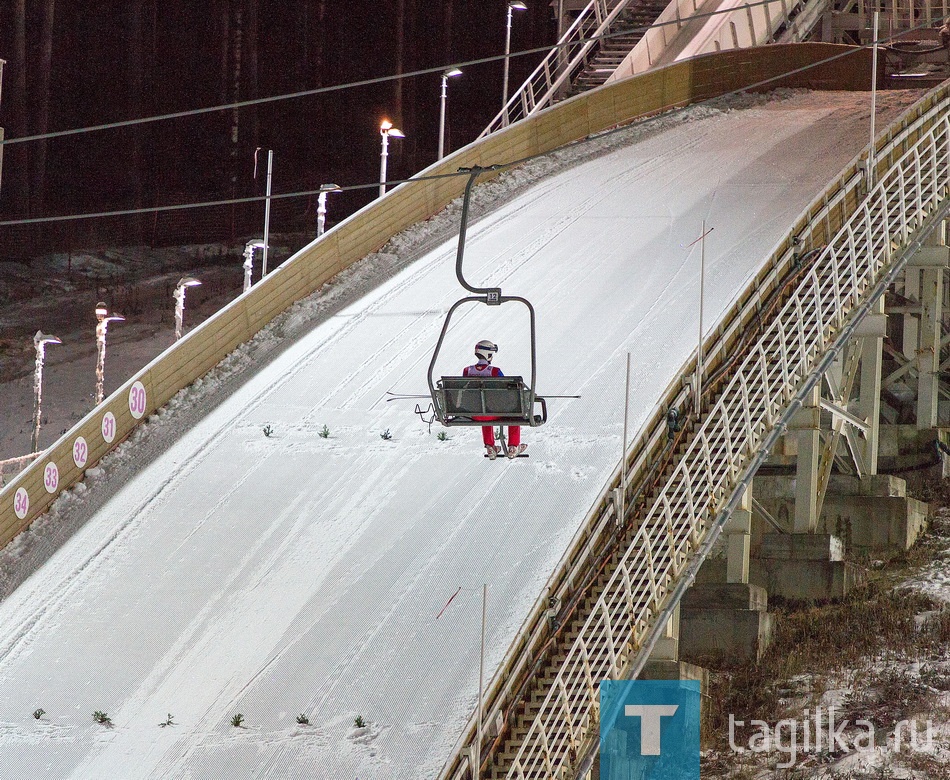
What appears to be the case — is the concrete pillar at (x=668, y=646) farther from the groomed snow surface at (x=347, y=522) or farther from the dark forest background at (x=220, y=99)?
the dark forest background at (x=220, y=99)

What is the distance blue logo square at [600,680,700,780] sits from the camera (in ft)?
44.4

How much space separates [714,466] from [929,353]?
796 cm

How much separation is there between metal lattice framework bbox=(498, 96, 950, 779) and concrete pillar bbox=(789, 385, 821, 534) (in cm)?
124

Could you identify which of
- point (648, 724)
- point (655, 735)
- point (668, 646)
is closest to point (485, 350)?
point (668, 646)

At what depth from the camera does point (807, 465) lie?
17.9m

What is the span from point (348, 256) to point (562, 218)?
3427mm

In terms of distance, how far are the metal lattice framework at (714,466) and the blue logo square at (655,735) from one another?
0.86m

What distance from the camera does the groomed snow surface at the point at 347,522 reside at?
12734 millimetres

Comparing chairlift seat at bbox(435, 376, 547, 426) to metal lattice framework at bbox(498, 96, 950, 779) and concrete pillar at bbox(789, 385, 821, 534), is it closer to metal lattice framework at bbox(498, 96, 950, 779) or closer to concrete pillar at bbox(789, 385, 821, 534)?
metal lattice framework at bbox(498, 96, 950, 779)

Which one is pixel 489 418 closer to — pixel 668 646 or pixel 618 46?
pixel 668 646

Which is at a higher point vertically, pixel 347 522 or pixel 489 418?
pixel 489 418

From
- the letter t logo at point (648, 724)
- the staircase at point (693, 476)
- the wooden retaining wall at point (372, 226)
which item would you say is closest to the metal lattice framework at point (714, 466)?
the staircase at point (693, 476)

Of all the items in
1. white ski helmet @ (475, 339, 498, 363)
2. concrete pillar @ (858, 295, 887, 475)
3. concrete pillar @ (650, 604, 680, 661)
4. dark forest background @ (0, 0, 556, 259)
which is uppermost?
dark forest background @ (0, 0, 556, 259)

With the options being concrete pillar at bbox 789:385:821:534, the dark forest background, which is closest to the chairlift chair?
concrete pillar at bbox 789:385:821:534
